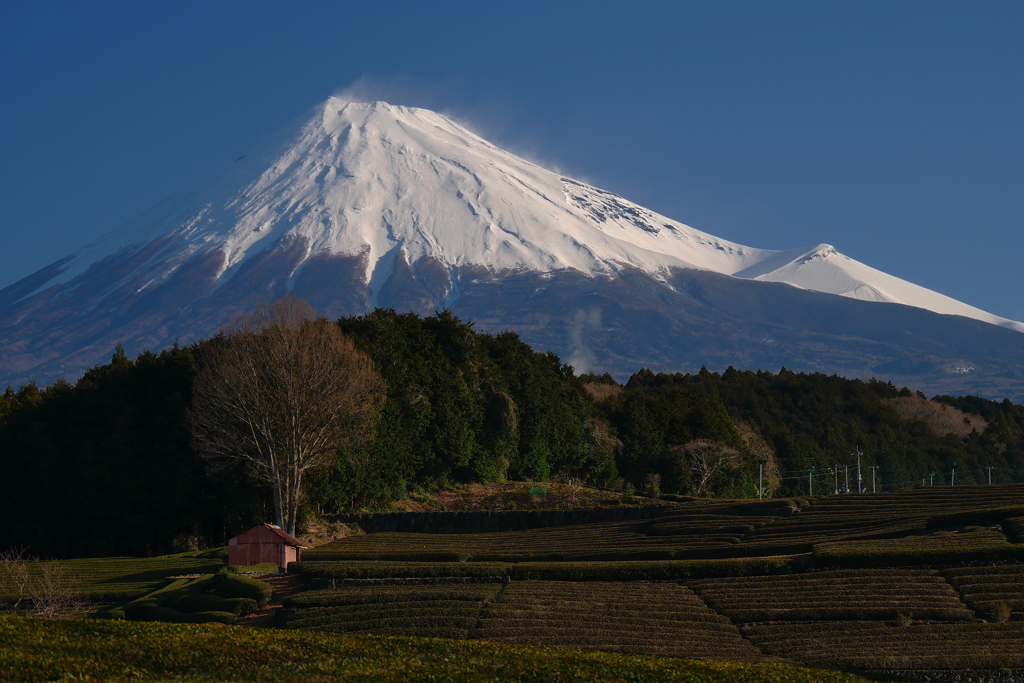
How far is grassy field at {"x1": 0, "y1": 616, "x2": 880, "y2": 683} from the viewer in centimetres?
1372

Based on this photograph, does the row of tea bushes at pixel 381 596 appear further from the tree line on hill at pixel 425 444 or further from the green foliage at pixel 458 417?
the green foliage at pixel 458 417

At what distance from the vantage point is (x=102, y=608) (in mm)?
27891

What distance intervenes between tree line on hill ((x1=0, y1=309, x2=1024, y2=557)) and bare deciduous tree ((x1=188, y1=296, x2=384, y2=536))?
1739 millimetres

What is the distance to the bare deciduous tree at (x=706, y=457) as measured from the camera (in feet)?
224

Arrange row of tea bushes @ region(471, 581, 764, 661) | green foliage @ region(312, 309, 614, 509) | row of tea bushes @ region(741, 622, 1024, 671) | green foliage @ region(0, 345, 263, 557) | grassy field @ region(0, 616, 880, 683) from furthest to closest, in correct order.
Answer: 1. green foliage @ region(312, 309, 614, 509)
2. green foliage @ region(0, 345, 263, 557)
3. row of tea bushes @ region(471, 581, 764, 661)
4. row of tea bushes @ region(741, 622, 1024, 671)
5. grassy field @ region(0, 616, 880, 683)

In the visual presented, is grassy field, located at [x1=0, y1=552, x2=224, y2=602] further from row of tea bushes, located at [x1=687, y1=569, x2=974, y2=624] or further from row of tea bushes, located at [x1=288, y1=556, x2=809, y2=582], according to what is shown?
row of tea bushes, located at [x1=687, y1=569, x2=974, y2=624]

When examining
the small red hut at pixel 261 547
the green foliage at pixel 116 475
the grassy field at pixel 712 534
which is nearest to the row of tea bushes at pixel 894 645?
the grassy field at pixel 712 534

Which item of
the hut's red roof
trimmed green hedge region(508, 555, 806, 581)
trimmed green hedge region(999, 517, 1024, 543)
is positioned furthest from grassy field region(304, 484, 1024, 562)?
trimmed green hedge region(508, 555, 806, 581)

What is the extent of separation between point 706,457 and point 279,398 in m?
38.6

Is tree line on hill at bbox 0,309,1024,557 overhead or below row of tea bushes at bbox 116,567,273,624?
overhead

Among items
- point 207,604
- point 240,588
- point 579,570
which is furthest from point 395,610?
point 579,570

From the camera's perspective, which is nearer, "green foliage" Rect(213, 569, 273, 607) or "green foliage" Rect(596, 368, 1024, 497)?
"green foliage" Rect(213, 569, 273, 607)

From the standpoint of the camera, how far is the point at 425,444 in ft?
172

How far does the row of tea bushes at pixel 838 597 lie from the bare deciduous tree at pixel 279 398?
20942 mm
